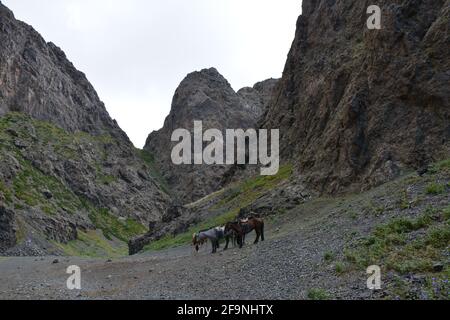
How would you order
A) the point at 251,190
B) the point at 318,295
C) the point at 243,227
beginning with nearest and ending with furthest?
the point at 318,295 → the point at 243,227 → the point at 251,190

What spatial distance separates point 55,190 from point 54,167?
566 inches

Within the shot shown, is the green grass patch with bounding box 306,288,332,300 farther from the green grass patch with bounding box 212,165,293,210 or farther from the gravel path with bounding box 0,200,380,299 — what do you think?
the green grass patch with bounding box 212,165,293,210

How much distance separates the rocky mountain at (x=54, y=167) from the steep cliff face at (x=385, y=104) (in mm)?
48364

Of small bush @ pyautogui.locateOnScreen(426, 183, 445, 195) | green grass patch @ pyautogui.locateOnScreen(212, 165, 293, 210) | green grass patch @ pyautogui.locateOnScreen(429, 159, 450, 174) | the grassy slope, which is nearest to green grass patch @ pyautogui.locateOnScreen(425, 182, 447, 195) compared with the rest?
small bush @ pyautogui.locateOnScreen(426, 183, 445, 195)

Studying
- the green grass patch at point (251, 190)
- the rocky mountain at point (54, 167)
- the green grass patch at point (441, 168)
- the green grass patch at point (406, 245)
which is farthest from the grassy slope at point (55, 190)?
the green grass patch at point (406, 245)

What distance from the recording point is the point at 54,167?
136375 mm

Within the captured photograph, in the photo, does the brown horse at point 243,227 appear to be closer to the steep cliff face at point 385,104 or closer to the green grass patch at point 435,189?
the steep cliff face at point 385,104

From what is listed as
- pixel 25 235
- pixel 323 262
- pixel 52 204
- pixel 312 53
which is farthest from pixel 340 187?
pixel 52 204

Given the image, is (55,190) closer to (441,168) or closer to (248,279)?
(441,168)

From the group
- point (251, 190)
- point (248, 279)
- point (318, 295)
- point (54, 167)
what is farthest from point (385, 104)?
point (54, 167)

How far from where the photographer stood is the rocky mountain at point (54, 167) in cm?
9506

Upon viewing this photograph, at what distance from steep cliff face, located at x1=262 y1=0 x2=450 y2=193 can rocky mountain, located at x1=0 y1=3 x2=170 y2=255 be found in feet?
159

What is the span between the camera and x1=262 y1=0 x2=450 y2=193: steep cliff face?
39156 millimetres
